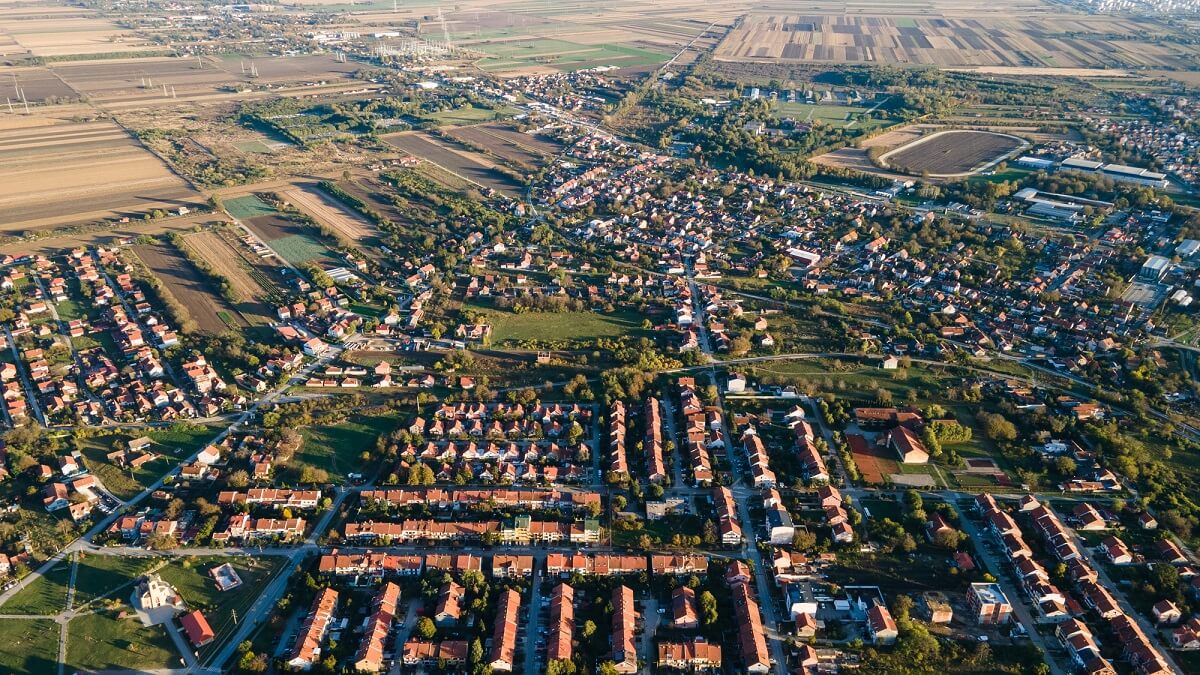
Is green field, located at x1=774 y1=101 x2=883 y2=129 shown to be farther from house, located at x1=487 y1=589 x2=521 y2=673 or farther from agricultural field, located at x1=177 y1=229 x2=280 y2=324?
house, located at x1=487 y1=589 x2=521 y2=673

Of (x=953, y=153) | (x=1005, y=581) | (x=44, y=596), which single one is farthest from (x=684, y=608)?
(x=953, y=153)

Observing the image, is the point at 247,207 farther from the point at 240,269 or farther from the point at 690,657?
the point at 690,657

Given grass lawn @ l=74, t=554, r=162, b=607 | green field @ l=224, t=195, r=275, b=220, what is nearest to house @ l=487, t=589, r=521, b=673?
grass lawn @ l=74, t=554, r=162, b=607

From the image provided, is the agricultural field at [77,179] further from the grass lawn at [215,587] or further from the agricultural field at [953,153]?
the agricultural field at [953,153]

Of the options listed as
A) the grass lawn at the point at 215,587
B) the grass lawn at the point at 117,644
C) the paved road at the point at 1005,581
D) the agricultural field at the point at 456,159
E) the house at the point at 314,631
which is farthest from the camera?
the agricultural field at the point at 456,159

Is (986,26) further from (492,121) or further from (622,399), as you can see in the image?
(622,399)

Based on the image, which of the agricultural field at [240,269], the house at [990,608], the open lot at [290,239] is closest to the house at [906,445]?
the house at [990,608]
